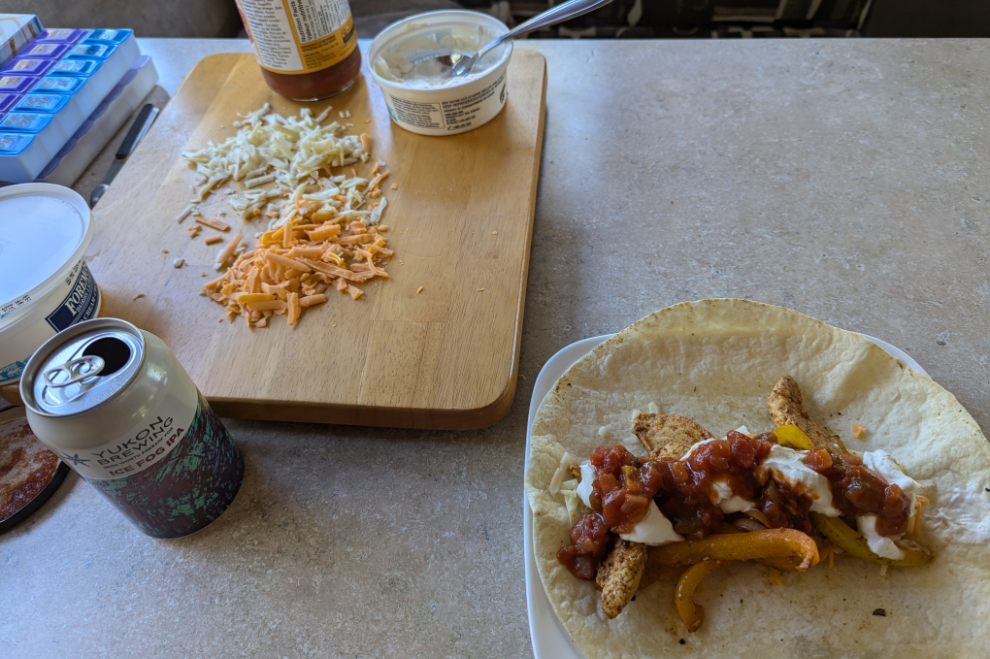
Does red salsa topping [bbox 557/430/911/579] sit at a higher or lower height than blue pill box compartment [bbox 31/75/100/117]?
lower

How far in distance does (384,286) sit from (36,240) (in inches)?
27.1

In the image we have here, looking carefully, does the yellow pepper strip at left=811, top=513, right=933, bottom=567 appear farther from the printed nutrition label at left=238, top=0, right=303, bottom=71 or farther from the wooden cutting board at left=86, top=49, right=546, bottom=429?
the printed nutrition label at left=238, top=0, right=303, bottom=71

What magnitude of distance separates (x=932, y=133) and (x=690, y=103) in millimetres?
615

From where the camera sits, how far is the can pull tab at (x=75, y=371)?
776 millimetres

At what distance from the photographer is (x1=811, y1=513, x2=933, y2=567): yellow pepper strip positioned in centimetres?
84

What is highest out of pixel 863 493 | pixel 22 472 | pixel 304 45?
pixel 304 45

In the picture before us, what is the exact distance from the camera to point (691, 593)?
33.2 inches

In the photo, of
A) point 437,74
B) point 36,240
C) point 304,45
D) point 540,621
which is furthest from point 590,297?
point 36,240

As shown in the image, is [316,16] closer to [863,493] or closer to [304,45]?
[304,45]

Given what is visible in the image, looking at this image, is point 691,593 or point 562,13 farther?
point 562,13

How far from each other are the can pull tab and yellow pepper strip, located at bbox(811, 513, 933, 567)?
972 mm

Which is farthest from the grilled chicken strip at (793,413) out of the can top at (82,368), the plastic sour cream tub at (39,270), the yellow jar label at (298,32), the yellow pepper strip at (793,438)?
the yellow jar label at (298,32)

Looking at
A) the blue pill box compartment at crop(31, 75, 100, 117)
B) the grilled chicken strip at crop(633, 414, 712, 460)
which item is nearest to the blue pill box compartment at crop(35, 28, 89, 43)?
the blue pill box compartment at crop(31, 75, 100, 117)

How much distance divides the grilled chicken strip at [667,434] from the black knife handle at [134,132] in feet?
5.39
